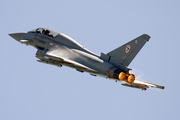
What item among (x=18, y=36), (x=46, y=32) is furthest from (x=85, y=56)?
(x=18, y=36)

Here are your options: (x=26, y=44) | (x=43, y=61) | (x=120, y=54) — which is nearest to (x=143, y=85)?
(x=120, y=54)

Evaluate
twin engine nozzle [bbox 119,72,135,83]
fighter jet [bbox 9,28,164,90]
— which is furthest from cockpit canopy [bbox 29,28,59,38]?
twin engine nozzle [bbox 119,72,135,83]

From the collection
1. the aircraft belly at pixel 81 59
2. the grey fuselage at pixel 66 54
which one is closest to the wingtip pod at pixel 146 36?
the grey fuselage at pixel 66 54

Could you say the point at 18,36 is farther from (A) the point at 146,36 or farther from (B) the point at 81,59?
(A) the point at 146,36

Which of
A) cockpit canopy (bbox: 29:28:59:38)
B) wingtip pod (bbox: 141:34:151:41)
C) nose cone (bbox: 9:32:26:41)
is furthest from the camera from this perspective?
nose cone (bbox: 9:32:26:41)

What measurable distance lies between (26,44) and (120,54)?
25.8ft

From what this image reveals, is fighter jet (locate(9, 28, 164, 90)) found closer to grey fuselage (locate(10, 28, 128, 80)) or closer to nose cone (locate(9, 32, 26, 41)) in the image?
grey fuselage (locate(10, 28, 128, 80))

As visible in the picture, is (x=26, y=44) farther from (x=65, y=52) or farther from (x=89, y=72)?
(x=89, y=72)

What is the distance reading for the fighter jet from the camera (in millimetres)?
25406

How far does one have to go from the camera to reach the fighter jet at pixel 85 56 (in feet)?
83.4

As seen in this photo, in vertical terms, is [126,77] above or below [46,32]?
below

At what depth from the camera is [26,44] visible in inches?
1155

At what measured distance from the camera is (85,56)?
87.3 feet

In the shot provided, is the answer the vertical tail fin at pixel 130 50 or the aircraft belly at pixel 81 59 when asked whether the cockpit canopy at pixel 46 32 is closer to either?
the aircraft belly at pixel 81 59
